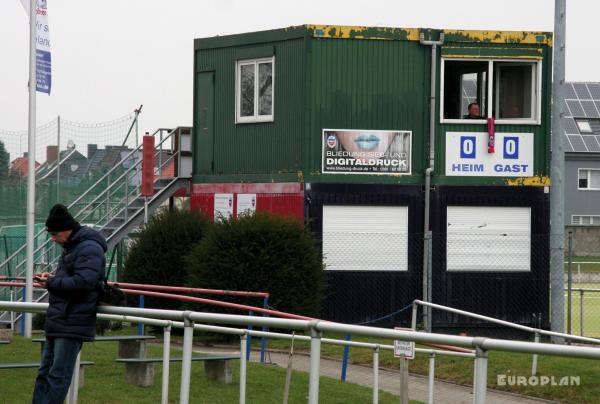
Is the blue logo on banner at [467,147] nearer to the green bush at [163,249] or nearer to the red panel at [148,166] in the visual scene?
the green bush at [163,249]

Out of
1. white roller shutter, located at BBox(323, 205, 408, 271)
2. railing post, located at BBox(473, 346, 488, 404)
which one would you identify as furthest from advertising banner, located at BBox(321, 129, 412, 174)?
railing post, located at BBox(473, 346, 488, 404)

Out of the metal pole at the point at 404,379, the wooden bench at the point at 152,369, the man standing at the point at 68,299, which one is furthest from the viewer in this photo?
the wooden bench at the point at 152,369

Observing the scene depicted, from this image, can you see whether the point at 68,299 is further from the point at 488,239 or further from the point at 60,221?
the point at 488,239

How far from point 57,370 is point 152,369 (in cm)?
369

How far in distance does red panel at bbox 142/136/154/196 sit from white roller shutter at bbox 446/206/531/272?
18.3 ft

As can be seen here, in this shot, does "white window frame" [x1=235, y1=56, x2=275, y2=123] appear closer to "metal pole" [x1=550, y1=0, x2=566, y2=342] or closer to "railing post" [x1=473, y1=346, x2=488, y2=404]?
"metal pole" [x1=550, y1=0, x2=566, y2=342]

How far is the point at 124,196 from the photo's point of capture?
26.4 meters

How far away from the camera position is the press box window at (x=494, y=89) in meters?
24.1

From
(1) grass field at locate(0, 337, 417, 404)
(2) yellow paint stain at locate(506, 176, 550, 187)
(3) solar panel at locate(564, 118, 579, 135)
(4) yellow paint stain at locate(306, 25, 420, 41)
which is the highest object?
(3) solar panel at locate(564, 118, 579, 135)

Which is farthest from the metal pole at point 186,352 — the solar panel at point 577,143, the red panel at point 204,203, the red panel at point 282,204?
the solar panel at point 577,143

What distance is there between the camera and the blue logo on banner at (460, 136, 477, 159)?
78.1ft

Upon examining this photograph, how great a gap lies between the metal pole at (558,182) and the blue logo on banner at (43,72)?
8.21 m

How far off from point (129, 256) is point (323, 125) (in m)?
4.42

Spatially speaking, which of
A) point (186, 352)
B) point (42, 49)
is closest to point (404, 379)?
point (186, 352)
